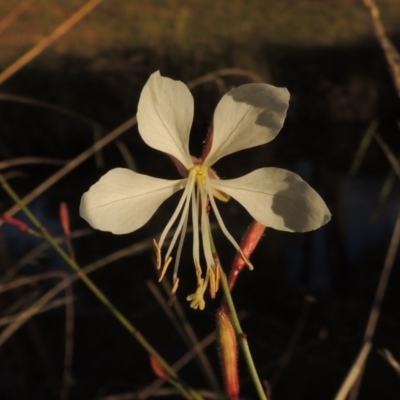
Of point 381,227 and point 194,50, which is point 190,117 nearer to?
point 381,227

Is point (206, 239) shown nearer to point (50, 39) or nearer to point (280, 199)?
point (280, 199)

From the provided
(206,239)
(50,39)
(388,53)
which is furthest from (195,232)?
(50,39)

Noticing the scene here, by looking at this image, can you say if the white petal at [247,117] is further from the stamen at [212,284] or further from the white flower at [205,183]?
the stamen at [212,284]

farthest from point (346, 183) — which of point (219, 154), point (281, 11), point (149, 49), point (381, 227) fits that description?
point (219, 154)

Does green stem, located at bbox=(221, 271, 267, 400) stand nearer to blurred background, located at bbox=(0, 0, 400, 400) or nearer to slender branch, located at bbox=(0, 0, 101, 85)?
slender branch, located at bbox=(0, 0, 101, 85)

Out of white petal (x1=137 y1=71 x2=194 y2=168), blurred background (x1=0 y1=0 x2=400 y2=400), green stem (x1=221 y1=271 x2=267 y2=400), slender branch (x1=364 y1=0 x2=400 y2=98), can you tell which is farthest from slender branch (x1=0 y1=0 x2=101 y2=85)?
blurred background (x1=0 y1=0 x2=400 y2=400)
